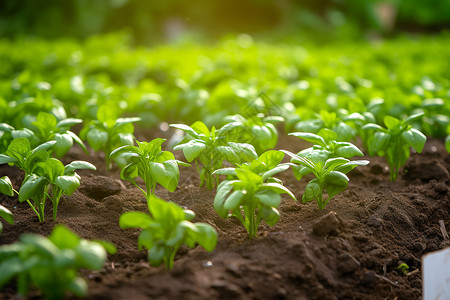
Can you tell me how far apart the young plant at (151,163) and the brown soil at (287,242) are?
0.24 m

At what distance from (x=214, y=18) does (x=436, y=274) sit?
40.4 ft

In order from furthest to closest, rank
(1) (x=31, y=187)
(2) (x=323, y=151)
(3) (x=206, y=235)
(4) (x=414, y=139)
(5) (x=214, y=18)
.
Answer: (5) (x=214, y=18), (4) (x=414, y=139), (2) (x=323, y=151), (1) (x=31, y=187), (3) (x=206, y=235)

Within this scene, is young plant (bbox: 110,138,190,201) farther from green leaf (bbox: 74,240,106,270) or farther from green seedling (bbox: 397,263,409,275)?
green seedling (bbox: 397,263,409,275)

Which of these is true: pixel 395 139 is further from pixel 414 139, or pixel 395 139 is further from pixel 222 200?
pixel 222 200

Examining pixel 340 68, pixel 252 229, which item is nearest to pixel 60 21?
pixel 340 68

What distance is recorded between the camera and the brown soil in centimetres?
175

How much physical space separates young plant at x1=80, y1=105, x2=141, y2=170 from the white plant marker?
1.63m

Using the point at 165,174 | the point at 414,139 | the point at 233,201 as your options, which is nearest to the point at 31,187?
the point at 165,174

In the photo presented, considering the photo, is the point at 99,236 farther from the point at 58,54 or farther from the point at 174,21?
the point at 174,21

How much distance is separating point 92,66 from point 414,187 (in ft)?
13.6

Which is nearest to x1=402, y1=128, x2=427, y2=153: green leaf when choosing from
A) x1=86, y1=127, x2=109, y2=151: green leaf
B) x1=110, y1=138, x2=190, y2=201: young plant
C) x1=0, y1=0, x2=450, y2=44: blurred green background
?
x1=110, y1=138, x2=190, y2=201: young plant

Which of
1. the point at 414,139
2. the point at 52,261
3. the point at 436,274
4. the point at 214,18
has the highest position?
the point at 52,261

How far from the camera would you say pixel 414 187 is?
2.86 metres

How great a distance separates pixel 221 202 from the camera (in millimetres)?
1933
